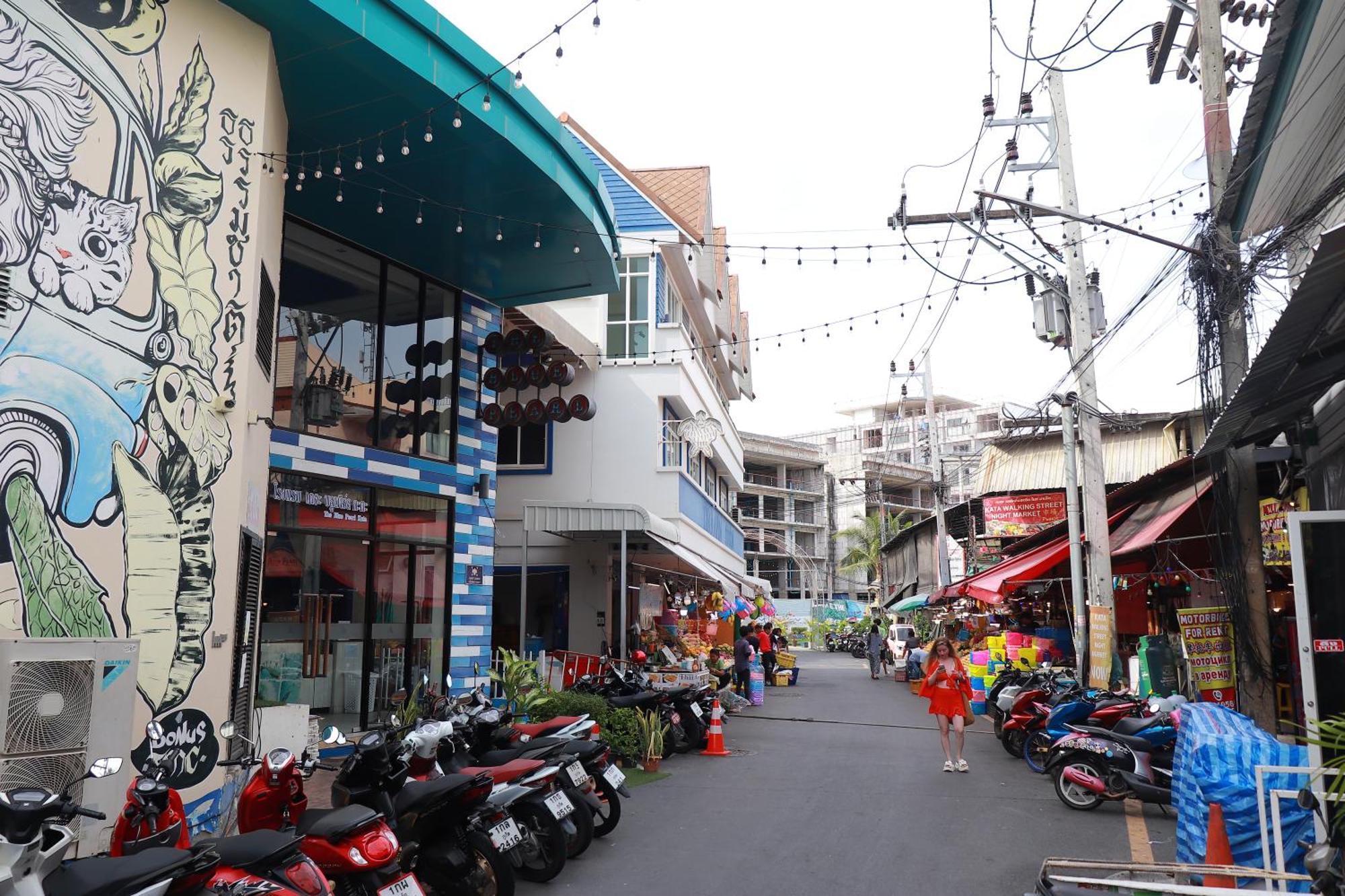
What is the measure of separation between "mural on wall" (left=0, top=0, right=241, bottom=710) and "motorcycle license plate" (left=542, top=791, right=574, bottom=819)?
2.76 meters

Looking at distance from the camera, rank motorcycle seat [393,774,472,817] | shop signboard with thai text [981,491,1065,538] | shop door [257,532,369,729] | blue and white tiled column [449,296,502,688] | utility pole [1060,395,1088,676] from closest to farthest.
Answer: motorcycle seat [393,774,472,817] → shop door [257,532,369,729] → blue and white tiled column [449,296,502,688] → utility pole [1060,395,1088,676] → shop signboard with thai text [981,491,1065,538]

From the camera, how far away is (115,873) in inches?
151

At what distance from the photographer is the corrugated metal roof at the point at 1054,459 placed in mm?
24281

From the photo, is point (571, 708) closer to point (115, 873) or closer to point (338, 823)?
point (338, 823)

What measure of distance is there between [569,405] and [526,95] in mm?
5852

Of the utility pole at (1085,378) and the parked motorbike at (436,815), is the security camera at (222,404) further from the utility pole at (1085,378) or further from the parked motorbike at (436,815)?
the utility pole at (1085,378)

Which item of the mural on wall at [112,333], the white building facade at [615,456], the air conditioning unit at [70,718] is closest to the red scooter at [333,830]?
the air conditioning unit at [70,718]

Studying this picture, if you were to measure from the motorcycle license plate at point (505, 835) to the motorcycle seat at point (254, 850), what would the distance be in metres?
1.80

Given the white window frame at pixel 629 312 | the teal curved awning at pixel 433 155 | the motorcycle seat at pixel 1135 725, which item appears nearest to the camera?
the teal curved awning at pixel 433 155

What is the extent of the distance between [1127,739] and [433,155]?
8.87 meters

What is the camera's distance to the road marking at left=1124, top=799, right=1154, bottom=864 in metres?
7.66

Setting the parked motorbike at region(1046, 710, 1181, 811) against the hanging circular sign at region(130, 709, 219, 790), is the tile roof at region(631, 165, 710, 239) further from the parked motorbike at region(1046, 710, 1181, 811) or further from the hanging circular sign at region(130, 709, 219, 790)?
the hanging circular sign at region(130, 709, 219, 790)

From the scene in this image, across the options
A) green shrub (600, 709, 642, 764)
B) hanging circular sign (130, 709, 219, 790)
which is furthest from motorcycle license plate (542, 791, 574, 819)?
green shrub (600, 709, 642, 764)

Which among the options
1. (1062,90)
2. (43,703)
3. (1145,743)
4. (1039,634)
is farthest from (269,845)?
(1039,634)
